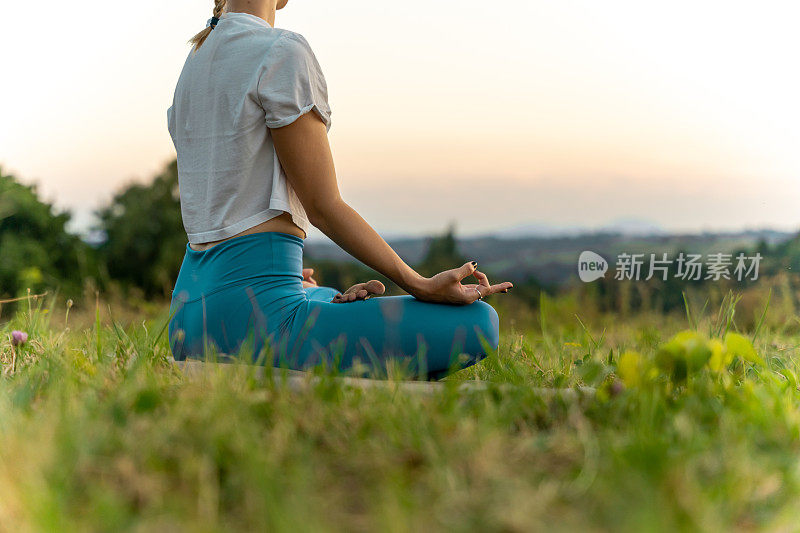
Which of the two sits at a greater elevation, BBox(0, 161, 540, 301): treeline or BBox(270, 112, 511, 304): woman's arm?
BBox(270, 112, 511, 304): woman's arm

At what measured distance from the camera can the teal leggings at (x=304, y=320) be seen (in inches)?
78.9

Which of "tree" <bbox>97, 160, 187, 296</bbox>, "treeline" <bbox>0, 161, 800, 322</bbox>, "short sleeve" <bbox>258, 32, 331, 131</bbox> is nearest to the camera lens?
"short sleeve" <bbox>258, 32, 331, 131</bbox>

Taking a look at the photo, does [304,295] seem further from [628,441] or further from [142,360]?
[628,441]

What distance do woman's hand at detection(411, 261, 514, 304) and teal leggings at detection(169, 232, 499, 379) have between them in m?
0.03

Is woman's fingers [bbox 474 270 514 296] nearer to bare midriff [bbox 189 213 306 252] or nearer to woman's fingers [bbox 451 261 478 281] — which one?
woman's fingers [bbox 451 261 478 281]

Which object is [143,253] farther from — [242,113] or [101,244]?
[242,113]

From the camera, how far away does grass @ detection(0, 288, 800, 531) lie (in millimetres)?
1036

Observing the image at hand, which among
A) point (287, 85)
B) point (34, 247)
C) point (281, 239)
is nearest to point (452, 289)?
point (281, 239)

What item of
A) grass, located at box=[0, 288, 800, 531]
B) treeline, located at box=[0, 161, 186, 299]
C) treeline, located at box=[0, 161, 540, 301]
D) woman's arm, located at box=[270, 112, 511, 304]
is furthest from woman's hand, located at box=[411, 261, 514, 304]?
treeline, located at box=[0, 161, 540, 301]

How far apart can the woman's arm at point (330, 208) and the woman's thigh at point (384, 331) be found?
→ 8 cm

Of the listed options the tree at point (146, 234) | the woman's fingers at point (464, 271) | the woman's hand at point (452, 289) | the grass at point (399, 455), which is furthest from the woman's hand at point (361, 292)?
the tree at point (146, 234)

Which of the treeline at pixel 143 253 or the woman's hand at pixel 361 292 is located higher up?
the woman's hand at pixel 361 292

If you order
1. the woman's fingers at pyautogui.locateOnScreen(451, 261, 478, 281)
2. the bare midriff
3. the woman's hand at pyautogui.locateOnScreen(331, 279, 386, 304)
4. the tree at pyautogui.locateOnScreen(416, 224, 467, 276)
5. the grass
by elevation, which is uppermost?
the bare midriff

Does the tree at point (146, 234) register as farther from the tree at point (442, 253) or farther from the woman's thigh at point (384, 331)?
the woman's thigh at point (384, 331)
